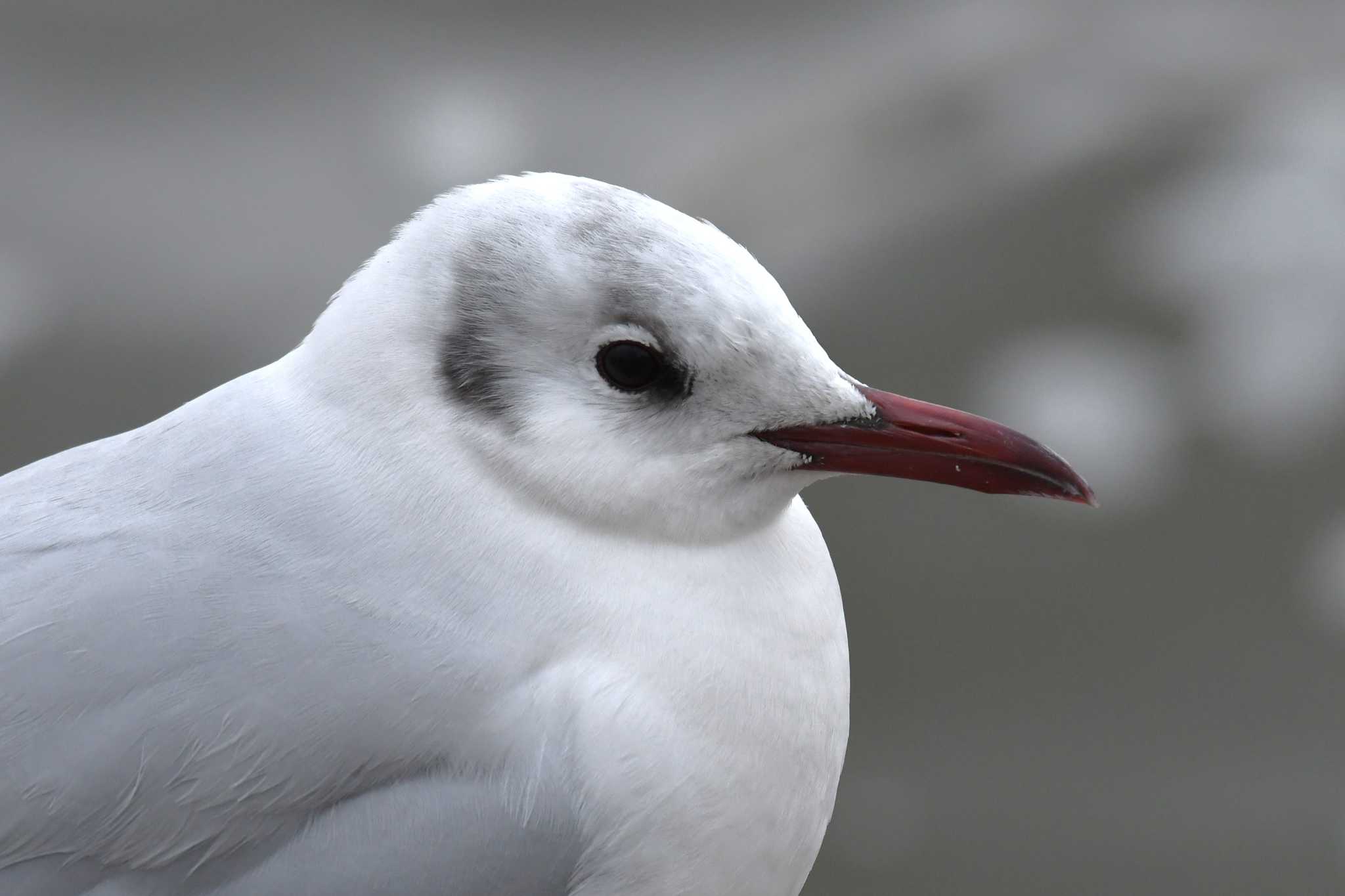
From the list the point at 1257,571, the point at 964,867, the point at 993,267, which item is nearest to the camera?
the point at 964,867

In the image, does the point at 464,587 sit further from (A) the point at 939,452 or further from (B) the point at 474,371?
(A) the point at 939,452

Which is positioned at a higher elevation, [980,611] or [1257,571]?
[1257,571]

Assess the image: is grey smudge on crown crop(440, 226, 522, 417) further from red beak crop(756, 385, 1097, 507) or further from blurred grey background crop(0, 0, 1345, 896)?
blurred grey background crop(0, 0, 1345, 896)

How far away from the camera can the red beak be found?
2.36ft

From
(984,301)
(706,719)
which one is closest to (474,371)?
(706,719)

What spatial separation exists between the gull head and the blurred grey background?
0.68 meters

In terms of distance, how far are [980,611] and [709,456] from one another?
777mm

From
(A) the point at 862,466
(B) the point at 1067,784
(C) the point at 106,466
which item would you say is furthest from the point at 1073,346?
(C) the point at 106,466

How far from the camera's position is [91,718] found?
664 millimetres

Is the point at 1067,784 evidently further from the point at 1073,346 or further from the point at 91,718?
the point at 91,718

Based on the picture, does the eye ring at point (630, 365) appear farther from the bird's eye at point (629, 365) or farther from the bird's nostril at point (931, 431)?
the bird's nostril at point (931, 431)

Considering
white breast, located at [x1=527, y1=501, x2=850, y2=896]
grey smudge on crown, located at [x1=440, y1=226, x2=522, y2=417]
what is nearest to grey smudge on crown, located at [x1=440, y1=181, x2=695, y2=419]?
grey smudge on crown, located at [x1=440, y1=226, x2=522, y2=417]

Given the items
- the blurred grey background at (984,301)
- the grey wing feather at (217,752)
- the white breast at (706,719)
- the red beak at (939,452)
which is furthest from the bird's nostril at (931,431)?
the blurred grey background at (984,301)

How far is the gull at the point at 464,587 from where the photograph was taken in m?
0.67
